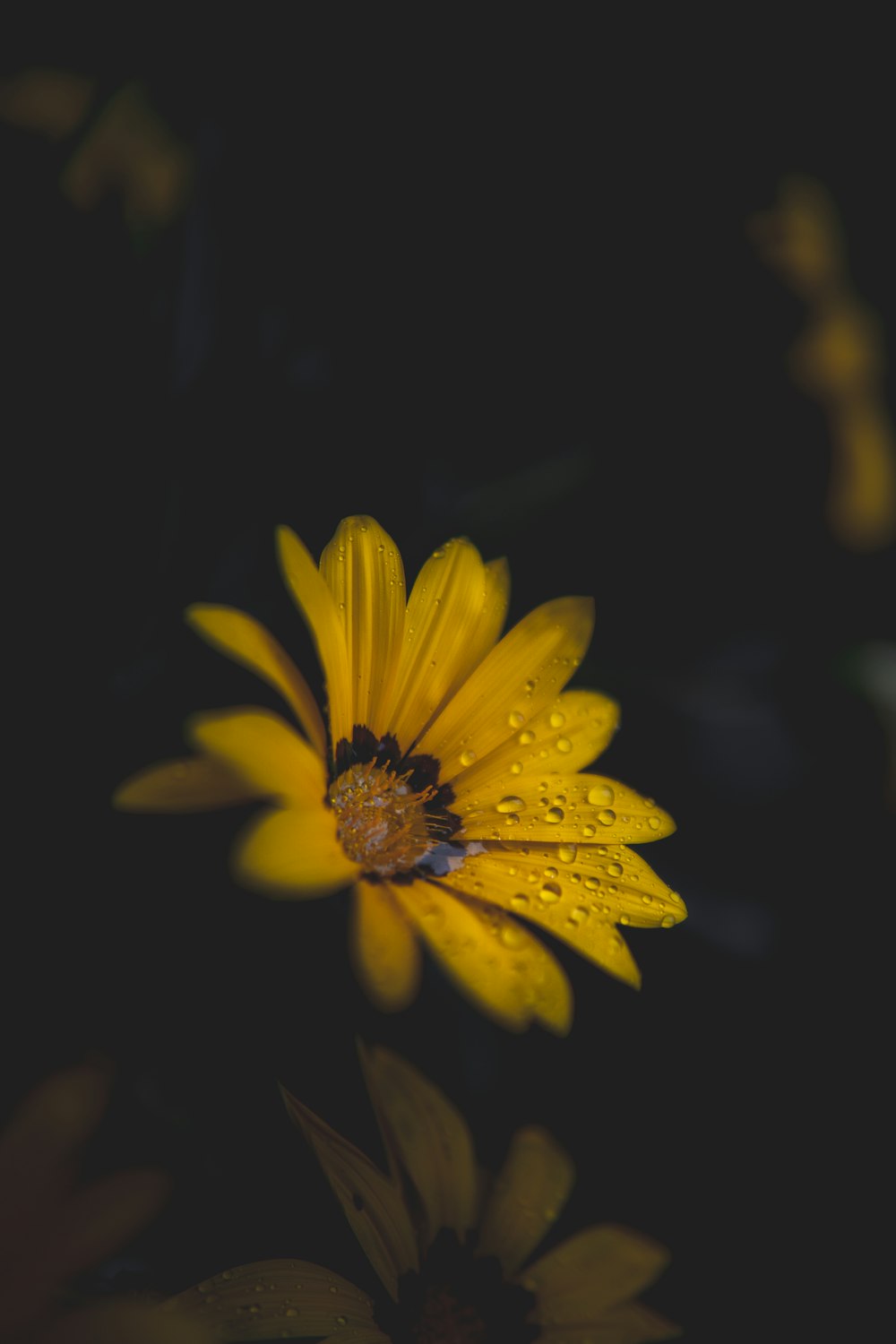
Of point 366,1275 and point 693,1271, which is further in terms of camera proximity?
point 693,1271

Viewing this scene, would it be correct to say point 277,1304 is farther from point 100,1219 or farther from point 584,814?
point 584,814

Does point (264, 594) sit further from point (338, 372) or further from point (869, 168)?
point (869, 168)

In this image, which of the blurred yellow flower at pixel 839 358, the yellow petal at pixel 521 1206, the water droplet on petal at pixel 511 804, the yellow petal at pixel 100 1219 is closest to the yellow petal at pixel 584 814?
the water droplet on petal at pixel 511 804

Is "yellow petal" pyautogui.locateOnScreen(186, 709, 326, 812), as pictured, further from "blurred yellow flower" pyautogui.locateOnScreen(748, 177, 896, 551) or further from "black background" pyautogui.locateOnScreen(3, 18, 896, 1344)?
"blurred yellow flower" pyautogui.locateOnScreen(748, 177, 896, 551)

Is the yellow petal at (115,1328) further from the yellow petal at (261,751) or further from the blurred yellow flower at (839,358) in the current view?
the blurred yellow flower at (839,358)

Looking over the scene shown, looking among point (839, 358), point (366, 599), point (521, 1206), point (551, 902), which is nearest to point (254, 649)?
point (366, 599)

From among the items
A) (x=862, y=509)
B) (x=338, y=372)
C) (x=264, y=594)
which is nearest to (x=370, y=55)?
(x=338, y=372)

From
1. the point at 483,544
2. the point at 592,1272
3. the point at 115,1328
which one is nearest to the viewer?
the point at 115,1328
